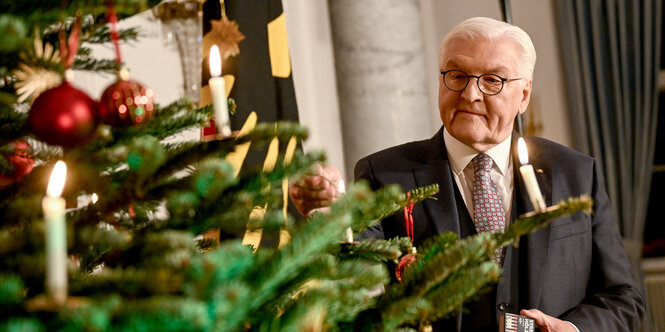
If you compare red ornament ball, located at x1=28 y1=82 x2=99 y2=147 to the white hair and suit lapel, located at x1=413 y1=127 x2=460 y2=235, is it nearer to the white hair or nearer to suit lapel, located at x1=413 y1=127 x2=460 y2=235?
suit lapel, located at x1=413 y1=127 x2=460 y2=235

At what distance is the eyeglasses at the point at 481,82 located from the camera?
5.74 feet

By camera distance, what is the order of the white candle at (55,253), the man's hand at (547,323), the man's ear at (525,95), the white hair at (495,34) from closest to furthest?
the white candle at (55,253), the man's hand at (547,323), the white hair at (495,34), the man's ear at (525,95)

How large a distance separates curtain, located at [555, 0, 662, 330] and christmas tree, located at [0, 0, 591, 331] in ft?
13.6

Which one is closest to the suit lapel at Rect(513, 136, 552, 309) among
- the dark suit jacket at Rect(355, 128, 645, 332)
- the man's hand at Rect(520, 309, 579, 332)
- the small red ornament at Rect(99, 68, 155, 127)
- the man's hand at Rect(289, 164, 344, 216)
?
the dark suit jacket at Rect(355, 128, 645, 332)

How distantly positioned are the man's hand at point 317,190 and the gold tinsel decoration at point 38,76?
1.50 ft

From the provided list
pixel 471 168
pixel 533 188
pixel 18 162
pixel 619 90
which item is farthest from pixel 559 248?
pixel 619 90

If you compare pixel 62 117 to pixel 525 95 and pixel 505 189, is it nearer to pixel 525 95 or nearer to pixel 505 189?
pixel 505 189

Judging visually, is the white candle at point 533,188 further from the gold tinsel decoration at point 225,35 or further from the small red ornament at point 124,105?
the gold tinsel decoration at point 225,35

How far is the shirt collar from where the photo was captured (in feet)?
5.84

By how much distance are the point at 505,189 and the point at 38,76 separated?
1.42m

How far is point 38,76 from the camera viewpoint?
22.0 inches

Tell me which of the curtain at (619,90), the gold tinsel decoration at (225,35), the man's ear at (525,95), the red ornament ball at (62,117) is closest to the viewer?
the red ornament ball at (62,117)

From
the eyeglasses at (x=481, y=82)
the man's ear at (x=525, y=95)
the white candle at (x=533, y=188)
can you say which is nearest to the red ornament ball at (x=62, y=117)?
the white candle at (x=533, y=188)

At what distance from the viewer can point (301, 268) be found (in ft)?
1.64
